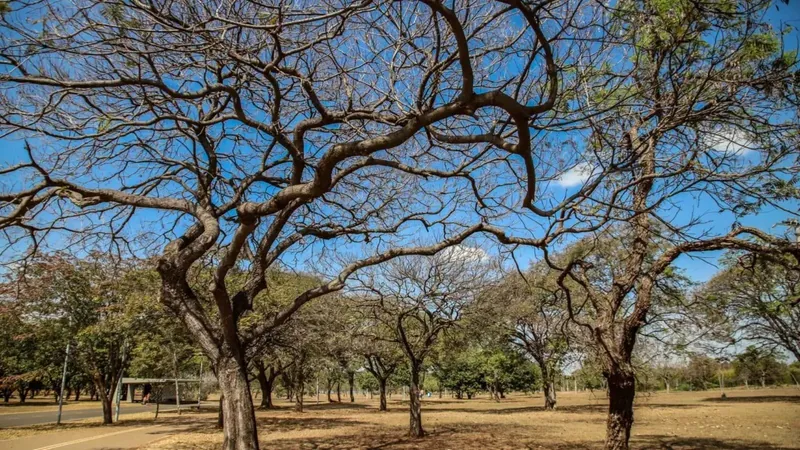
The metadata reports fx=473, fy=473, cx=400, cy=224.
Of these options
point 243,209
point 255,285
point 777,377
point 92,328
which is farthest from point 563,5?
point 777,377

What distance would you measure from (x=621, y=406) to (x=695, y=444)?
16.6 ft

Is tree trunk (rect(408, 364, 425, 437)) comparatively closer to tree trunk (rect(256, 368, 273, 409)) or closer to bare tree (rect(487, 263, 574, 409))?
bare tree (rect(487, 263, 574, 409))

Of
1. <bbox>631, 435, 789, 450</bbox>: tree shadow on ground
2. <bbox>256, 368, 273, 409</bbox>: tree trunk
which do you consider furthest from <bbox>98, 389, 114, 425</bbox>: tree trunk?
<bbox>631, 435, 789, 450</bbox>: tree shadow on ground

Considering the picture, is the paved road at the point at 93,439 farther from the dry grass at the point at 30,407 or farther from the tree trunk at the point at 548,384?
the tree trunk at the point at 548,384

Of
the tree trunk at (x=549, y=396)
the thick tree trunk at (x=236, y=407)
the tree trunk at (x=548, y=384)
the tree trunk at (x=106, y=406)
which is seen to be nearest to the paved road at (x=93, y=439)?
the tree trunk at (x=106, y=406)

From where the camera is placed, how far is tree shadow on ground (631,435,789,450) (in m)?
10.3

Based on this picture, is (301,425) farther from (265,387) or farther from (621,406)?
(265,387)

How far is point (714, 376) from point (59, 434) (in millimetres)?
68678

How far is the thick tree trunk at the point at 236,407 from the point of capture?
651 cm

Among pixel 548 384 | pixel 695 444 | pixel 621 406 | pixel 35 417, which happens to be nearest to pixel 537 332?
pixel 548 384

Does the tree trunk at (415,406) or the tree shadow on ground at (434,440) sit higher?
the tree trunk at (415,406)

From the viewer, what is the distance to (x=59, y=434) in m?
15.6

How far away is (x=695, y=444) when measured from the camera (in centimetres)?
1106

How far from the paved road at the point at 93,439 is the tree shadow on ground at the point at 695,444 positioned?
506 inches
